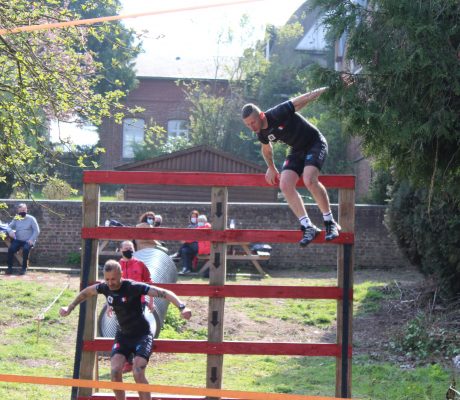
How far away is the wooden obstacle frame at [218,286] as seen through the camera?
7.82 m

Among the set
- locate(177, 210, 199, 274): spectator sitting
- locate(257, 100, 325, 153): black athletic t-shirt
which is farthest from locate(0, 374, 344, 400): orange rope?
locate(177, 210, 199, 274): spectator sitting

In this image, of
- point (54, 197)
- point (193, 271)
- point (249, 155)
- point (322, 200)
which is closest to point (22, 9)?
point (322, 200)

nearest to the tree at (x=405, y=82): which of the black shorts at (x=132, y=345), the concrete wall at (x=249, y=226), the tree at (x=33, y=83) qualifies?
the black shorts at (x=132, y=345)

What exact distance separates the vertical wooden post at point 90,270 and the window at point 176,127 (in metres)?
41.1

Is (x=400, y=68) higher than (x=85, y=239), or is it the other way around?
(x=400, y=68)

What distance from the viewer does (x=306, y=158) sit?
7758mm

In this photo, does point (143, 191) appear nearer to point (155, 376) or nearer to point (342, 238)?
point (155, 376)

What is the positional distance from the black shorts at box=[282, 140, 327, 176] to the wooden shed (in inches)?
863

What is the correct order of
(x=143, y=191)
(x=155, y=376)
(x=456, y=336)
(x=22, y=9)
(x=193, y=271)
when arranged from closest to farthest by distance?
(x=22, y=9) → (x=155, y=376) → (x=456, y=336) → (x=193, y=271) → (x=143, y=191)

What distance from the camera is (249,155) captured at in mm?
45750

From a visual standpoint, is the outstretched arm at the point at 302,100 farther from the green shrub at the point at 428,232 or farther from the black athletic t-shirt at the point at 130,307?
the green shrub at the point at 428,232

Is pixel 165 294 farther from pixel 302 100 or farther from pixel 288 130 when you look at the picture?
pixel 302 100

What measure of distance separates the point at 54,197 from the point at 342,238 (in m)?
25.4

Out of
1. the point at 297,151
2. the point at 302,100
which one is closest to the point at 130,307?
the point at 297,151
